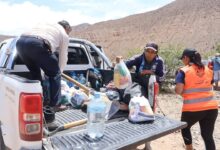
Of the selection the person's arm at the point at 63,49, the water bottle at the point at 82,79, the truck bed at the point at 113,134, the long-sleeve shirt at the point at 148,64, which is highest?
the person's arm at the point at 63,49

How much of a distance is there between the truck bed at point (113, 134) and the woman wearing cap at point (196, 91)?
848 millimetres

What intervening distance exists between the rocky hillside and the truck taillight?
56.2 m

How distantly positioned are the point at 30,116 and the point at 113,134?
987 mm

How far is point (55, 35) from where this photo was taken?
14.0 ft

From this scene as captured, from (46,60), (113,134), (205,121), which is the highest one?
(46,60)

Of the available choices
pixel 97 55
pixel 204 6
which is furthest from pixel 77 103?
pixel 204 6

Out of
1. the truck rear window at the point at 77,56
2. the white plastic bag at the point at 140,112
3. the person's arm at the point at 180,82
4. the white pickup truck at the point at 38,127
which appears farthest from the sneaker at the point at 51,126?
the truck rear window at the point at 77,56

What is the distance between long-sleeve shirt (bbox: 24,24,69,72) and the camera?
4.22 metres

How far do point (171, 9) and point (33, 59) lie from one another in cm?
7759

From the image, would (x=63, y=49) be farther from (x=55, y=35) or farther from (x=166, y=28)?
(x=166, y=28)

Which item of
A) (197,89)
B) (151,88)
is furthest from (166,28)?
(151,88)

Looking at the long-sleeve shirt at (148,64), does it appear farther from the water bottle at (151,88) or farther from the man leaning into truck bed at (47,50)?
the man leaning into truck bed at (47,50)

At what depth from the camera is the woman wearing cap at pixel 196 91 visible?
4793mm

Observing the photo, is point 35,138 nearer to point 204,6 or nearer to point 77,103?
point 77,103
